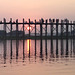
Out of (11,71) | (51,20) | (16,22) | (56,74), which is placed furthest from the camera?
(51,20)

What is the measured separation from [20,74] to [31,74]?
0.53 m

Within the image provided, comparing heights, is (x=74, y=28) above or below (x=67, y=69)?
above

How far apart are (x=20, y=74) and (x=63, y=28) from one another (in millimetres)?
64067

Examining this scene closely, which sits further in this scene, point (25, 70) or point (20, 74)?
point (25, 70)

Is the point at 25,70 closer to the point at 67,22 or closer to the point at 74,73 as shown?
the point at 74,73

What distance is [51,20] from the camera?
75.3 m

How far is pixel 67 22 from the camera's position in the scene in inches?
2990

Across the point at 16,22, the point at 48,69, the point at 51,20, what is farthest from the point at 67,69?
the point at 51,20

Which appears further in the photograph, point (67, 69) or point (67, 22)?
point (67, 22)

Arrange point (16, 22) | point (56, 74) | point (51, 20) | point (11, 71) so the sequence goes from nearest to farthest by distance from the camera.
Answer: point (56, 74)
point (11, 71)
point (16, 22)
point (51, 20)

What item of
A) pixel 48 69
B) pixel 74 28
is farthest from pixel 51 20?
pixel 48 69

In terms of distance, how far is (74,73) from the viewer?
44.0 feet

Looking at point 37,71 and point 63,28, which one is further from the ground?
point 63,28

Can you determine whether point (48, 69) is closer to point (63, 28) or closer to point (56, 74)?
point (56, 74)
